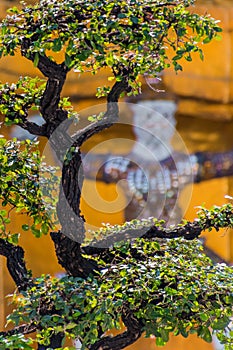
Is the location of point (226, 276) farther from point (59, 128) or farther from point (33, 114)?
point (33, 114)

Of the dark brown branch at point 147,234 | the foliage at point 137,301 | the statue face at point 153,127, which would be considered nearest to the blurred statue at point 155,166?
the statue face at point 153,127

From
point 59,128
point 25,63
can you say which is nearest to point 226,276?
point 59,128

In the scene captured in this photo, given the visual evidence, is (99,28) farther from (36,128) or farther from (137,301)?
(137,301)

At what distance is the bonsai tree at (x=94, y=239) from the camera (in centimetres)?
130

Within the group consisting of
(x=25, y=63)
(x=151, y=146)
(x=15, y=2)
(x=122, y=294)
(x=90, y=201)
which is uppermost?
(x=15, y=2)

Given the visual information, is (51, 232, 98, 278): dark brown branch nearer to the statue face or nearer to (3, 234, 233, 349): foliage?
(3, 234, 233, 349): foliage

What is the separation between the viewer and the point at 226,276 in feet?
4.63

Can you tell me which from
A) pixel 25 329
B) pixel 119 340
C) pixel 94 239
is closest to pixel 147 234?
pixel 94 239

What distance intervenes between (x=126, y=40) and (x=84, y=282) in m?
0.45

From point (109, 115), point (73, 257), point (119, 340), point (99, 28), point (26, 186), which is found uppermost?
point (99, 28)

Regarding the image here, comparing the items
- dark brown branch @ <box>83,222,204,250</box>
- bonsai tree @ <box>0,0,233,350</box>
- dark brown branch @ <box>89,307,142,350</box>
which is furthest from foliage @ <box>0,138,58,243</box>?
dark brown branch @ <box>89,307,142,350</box>

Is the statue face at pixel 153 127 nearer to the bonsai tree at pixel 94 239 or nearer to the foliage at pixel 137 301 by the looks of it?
the bonsai tree at pixel 94 239

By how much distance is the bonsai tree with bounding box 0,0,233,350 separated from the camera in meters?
1.30

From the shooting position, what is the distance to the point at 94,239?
154cm
